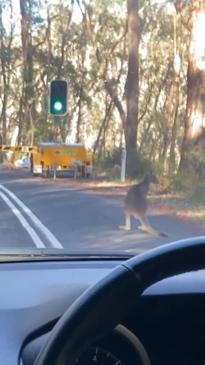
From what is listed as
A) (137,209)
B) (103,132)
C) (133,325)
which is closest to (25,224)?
(137,209)

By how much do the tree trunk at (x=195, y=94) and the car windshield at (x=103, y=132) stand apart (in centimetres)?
3

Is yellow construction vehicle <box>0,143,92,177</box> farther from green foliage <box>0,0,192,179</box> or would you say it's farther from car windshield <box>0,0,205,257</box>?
green foliage <box>0,0,192,179</box>

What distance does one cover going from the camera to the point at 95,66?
196 feet

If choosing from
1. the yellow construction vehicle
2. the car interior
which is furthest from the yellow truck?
the car interior

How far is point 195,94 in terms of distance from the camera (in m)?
27.4

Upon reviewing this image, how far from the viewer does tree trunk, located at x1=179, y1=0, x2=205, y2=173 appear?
2684 centimetres

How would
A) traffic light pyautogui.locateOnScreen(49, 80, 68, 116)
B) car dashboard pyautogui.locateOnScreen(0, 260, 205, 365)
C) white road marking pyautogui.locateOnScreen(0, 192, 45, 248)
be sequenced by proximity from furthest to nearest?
traffic light pyautogui.locateOnScreen(49, 80, 68, 116) → white road marking pyautogui.locateOnScreen(0, 192, 45, 248) → car dashboard pyautogui.locateOnScreen(0, 260, 205, 365)

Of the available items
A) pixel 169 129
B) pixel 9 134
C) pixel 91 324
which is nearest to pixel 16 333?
pixel 91 324

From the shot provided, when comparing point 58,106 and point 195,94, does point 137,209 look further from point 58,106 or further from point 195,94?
point 195,94

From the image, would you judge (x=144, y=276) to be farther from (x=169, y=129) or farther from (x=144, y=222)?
(x=169, y=129)

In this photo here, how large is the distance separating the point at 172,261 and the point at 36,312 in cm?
86

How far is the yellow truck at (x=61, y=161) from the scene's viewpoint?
3947cm

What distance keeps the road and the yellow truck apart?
37.9 feet

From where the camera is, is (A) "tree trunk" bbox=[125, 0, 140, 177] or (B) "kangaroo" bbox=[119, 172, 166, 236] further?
(A) "tree trunk" bbox=[125, 0, 140, 177]
